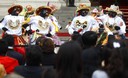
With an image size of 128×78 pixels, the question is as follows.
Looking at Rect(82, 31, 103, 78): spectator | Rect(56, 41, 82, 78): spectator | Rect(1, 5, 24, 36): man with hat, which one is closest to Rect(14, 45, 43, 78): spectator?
Rect(82, 31, 103, 78): spectator

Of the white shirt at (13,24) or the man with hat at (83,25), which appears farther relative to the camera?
the white shirt at (13,24)

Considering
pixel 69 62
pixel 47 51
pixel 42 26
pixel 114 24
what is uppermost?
pixel 69 62

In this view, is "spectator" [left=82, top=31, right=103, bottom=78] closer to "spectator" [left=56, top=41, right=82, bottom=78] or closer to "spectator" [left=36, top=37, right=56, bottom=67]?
"spectator" [left=36, top=37, right=56, bottom=67]

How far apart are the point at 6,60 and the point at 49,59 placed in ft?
2.12

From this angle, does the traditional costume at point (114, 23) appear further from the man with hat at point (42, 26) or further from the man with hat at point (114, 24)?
the man with hat at point (42, 26)

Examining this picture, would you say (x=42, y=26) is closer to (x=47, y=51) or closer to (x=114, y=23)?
(x=114, y=23)

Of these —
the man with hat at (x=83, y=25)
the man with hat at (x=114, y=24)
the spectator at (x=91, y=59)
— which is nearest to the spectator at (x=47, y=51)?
the spectator at (x=91, y=59)

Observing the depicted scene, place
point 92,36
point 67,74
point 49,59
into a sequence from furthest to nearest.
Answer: point 49,59 < point 92,36 < point 67,74

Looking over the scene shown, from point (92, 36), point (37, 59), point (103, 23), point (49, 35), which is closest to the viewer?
point (37, 59)

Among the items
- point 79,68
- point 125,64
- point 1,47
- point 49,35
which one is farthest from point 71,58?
point 49,35

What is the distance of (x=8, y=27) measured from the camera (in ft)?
42.6

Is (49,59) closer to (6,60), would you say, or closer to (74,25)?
(6,60)

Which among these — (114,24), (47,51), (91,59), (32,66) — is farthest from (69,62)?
(114,24)

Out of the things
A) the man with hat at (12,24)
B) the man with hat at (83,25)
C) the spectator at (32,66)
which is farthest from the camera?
the man with hat at (12,24)
